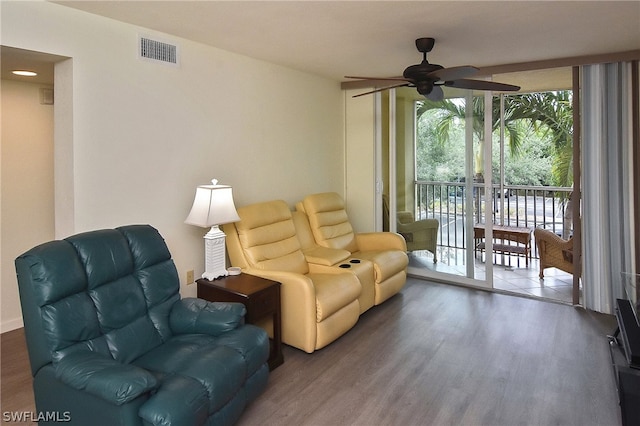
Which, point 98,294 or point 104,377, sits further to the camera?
point 98,294

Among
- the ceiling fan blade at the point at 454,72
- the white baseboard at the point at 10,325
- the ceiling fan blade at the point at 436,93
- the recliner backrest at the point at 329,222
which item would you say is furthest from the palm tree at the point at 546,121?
the white baseboard at the point at 10,325

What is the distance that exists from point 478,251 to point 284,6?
425 centimetres

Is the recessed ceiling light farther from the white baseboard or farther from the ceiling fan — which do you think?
the ceiling fan

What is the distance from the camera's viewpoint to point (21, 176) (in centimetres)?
359

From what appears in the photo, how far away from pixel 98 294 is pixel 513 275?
15.7ft

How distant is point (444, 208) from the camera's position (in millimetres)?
5113

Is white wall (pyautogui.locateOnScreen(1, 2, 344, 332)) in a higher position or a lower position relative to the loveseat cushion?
higher

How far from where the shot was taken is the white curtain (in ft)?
12.5

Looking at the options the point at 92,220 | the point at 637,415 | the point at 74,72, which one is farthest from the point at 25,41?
the point at 637,415

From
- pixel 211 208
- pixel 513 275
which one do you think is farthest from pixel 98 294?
pixel 513 275

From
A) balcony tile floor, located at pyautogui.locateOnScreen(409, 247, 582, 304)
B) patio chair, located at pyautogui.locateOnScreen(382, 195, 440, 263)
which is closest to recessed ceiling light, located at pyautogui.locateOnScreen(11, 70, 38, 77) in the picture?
patio chair, located at pyautogui.locateOnScreen(382, 195, 440, 263)

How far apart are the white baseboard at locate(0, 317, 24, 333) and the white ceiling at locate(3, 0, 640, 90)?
2.65 m

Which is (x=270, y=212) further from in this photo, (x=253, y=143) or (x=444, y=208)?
(x=444, y=208)

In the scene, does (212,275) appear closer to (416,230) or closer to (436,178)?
(416,230)
